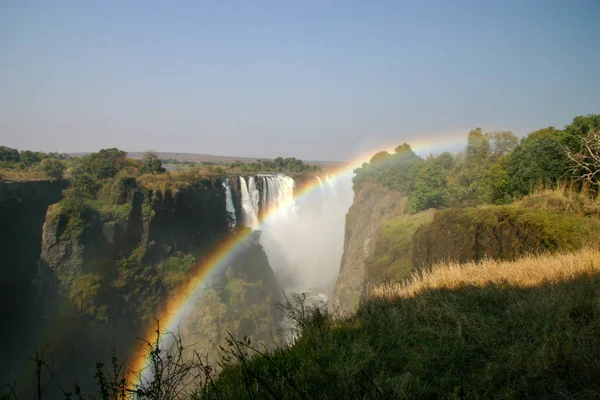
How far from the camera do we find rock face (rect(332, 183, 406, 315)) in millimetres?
35562

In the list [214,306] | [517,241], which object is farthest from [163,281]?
[517,241]

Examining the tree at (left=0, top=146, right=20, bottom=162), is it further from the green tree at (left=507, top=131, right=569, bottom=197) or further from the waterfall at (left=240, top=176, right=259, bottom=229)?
the green tree at (left=507, top=131, right=569, bottom=197)

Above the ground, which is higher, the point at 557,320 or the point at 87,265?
the point at 557,320

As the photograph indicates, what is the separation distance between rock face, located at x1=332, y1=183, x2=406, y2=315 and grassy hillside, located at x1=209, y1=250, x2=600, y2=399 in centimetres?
2636

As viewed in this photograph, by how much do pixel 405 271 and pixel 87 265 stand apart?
1123 inches

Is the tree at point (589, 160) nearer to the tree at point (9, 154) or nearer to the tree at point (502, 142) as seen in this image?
the tree at point (502, 142)

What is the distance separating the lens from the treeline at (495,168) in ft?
54.3

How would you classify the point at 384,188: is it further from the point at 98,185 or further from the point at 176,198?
the point at 98,185

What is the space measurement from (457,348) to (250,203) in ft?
164

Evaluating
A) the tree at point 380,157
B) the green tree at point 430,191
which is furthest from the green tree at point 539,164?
the tree at point 380,157

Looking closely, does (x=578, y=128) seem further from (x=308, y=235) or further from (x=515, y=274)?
(x=308, y=235)

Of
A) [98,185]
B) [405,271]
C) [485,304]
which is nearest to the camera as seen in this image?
[485,304]

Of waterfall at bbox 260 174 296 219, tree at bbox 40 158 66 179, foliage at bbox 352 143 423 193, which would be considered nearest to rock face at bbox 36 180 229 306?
tree at bbox 40 158 66 179

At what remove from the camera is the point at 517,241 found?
35.7 ft
